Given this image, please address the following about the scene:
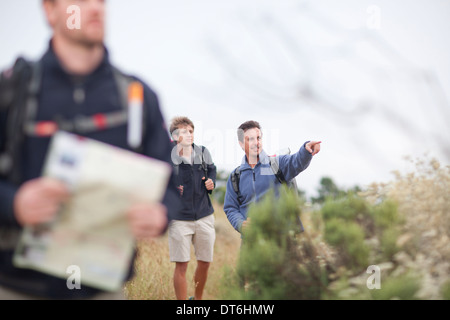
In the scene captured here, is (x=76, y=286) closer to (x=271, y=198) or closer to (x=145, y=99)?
(x=145, y=99)

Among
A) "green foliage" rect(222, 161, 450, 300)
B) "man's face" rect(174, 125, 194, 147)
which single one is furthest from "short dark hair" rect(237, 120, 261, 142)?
"green foliage" rect(222, 161, 450, 300)

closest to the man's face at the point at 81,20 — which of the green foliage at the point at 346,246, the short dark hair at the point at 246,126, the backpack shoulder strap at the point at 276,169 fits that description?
the green foliage at the point at 346,246

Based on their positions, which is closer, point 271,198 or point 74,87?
point 74,87

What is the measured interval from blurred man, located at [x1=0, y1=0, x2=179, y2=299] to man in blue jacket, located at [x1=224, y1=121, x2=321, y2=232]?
283 cm

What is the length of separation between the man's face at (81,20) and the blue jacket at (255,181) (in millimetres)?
3024

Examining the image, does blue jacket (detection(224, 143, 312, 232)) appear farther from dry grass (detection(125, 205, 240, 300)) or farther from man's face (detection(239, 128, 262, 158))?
dry grass (detection(125, 205, 240, 300))

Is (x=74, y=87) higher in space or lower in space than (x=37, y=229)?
higher

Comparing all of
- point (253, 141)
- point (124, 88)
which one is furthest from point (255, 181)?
point (124, 88)

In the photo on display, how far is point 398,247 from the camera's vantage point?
10.3 ft

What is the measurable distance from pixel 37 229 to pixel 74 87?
0.65m

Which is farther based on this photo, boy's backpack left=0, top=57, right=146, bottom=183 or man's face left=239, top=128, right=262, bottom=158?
man's face left=239, top=128, right=262, bottom=158

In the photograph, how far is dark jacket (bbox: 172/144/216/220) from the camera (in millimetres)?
5859
